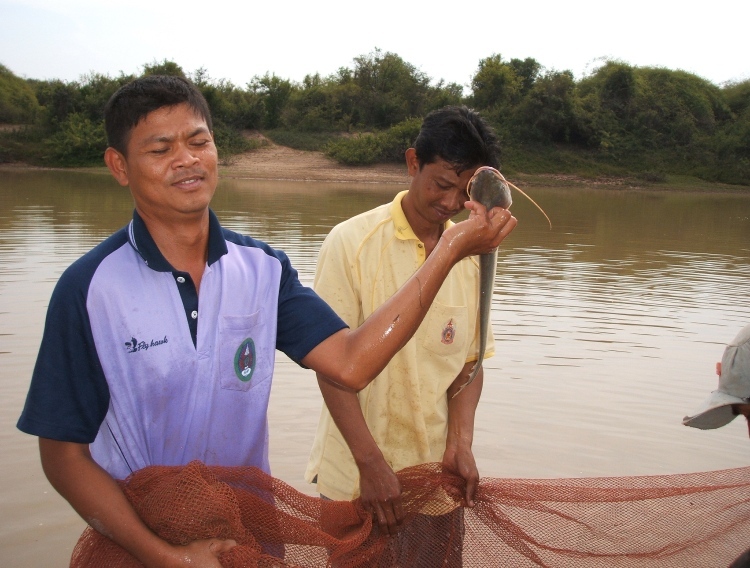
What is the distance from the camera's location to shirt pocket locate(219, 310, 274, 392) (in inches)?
73.6

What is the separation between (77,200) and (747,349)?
20.4 metres

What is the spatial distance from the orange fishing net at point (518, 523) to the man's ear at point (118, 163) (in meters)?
0.83

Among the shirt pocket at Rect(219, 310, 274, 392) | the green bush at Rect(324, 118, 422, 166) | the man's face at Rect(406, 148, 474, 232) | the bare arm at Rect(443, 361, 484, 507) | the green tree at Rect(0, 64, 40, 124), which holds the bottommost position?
the bare arm at Rect(443, 361, 484, 507)

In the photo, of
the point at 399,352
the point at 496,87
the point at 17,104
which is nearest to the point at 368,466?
the point at 399,352

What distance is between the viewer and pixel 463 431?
2.60 metres

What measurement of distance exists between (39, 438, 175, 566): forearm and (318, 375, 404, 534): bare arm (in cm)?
71

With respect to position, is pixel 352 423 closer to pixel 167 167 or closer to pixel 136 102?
pixel 167 167

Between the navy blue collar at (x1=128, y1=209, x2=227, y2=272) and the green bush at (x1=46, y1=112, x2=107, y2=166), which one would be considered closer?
the navy blue collar at (x1=128, y1=209, x2=227, y2=272)

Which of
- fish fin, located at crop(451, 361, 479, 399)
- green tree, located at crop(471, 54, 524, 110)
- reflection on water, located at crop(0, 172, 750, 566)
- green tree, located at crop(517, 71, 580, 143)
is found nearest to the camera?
fish fin, located at crop(451, 361, 479, 399)

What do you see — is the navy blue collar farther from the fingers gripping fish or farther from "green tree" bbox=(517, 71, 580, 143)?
"green tree" bbox=(517, 71, 580, 143)

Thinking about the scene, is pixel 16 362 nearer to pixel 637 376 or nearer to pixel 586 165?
pixel 637 376

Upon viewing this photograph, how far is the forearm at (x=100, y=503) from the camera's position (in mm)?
1684

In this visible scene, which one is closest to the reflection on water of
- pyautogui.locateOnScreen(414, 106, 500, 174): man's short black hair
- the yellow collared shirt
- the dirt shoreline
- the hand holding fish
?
the yellow collared shirt

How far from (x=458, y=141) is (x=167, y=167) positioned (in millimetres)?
1080
